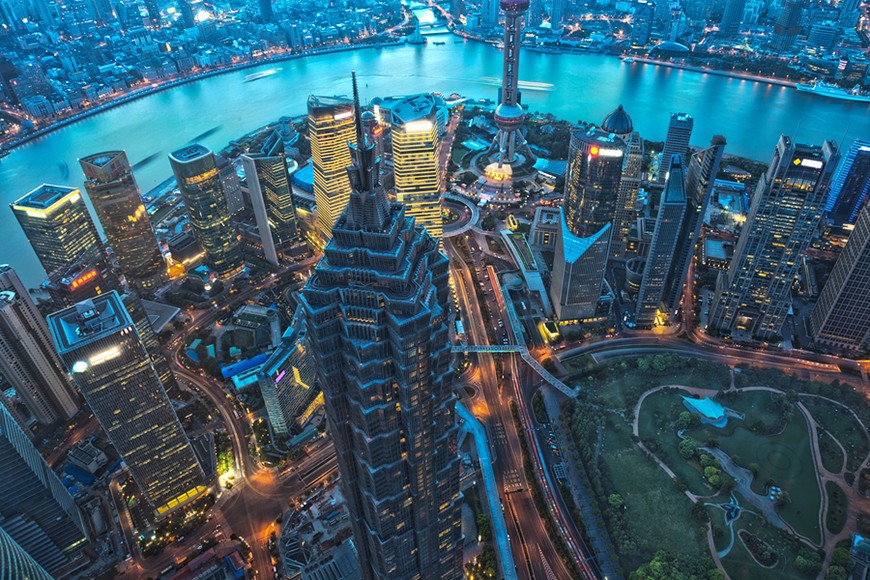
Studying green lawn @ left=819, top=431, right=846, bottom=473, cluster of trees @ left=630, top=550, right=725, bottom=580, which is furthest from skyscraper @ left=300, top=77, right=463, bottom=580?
green lawn @ left=819, top=431, right=846, bottom=473

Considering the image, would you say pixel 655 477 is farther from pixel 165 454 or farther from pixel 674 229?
pixel 165 454

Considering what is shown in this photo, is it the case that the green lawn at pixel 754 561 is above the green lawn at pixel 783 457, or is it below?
below

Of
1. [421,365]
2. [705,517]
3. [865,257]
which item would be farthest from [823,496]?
[421,365]

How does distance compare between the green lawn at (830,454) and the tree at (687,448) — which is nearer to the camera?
the green lawn at (830,454)

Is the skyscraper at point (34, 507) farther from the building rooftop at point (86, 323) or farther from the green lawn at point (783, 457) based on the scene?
the green lawn at point (783, 457)

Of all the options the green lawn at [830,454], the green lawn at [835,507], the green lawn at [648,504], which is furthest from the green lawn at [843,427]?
the green lawn at [648,504]

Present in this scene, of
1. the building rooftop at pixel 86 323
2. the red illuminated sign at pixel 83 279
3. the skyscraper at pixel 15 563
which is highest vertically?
the building rooftop at pixel 86 323

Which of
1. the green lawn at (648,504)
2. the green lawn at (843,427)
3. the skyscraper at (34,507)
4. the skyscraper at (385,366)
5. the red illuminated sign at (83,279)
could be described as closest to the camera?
the skyscraper at (385,366)

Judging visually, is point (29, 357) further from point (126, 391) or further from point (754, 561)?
point (754, 561)
